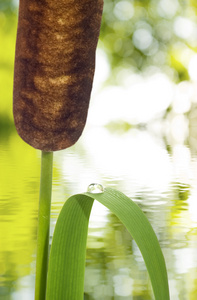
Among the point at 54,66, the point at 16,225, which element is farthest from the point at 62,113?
the point at 16,225

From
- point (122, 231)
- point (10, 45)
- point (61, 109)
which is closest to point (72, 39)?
point (61, 109)

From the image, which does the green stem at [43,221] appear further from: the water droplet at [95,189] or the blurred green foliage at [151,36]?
the blurred green foliage at [151,36]

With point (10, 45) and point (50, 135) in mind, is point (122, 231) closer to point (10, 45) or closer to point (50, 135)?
point (50, 135)

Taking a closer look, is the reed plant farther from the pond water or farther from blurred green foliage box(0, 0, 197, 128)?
blurred green foliage box(0, 0, 197, 128)

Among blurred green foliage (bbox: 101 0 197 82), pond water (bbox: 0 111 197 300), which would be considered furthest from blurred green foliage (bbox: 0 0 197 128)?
pond water (bbox: 0 111 197 300)

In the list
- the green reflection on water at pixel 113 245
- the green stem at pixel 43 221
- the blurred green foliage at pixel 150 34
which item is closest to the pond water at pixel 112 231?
the green reflection on water at pixel 113 245

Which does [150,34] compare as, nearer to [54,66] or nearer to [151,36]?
[151,36]
